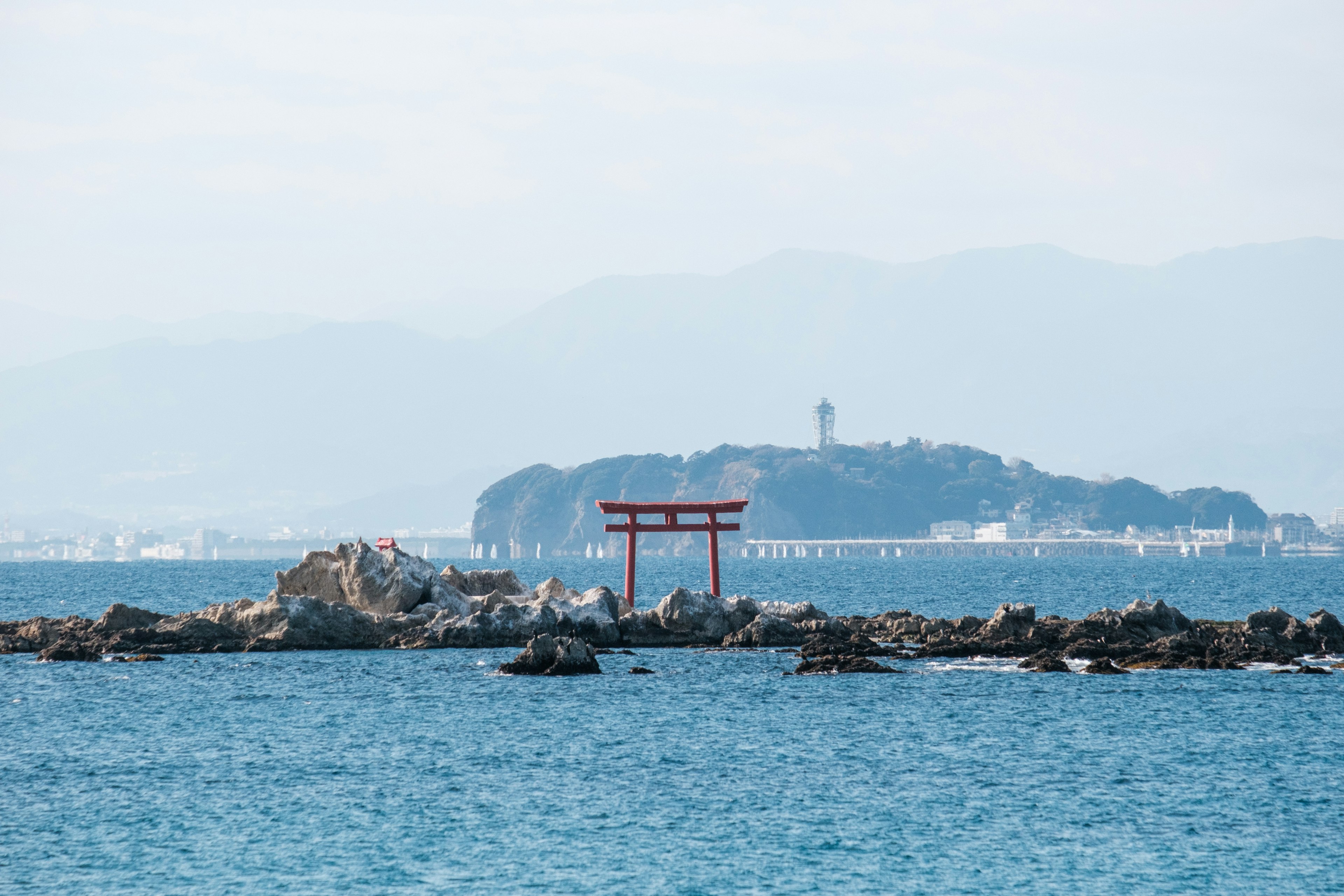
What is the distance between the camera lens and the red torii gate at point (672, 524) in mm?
55188

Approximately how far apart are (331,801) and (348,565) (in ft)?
86.3

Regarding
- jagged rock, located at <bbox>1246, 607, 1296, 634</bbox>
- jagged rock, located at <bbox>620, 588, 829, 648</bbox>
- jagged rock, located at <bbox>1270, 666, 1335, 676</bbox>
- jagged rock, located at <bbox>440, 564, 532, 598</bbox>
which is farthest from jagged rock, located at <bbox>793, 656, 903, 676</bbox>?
jagged rock, located at <bbox>440, 564, 532, 598</bbox>

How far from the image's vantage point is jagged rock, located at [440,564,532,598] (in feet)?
173

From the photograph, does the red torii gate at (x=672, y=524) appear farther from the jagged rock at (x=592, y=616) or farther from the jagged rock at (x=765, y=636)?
the jagged rock at (x=765, y=636)

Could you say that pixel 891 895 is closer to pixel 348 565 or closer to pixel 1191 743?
pixel 1191 743

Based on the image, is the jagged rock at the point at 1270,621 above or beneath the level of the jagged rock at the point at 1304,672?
above

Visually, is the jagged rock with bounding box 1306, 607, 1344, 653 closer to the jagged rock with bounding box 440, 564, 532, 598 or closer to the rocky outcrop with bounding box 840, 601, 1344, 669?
the rocky outcrop with bounding box 840, 601, 1344, 669

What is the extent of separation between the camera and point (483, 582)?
2136 inches

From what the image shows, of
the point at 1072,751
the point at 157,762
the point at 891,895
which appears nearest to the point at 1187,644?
the point at 1072,751

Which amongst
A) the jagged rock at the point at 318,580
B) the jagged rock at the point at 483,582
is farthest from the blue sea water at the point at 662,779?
the jagged rock at the point at 483,582

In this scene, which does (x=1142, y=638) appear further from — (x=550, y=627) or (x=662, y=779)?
(x=662, y=779)

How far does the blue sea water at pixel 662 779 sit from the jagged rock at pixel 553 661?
85 centimetres

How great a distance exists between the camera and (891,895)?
58.1ft

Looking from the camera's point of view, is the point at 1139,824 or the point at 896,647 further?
the point at 896,647
